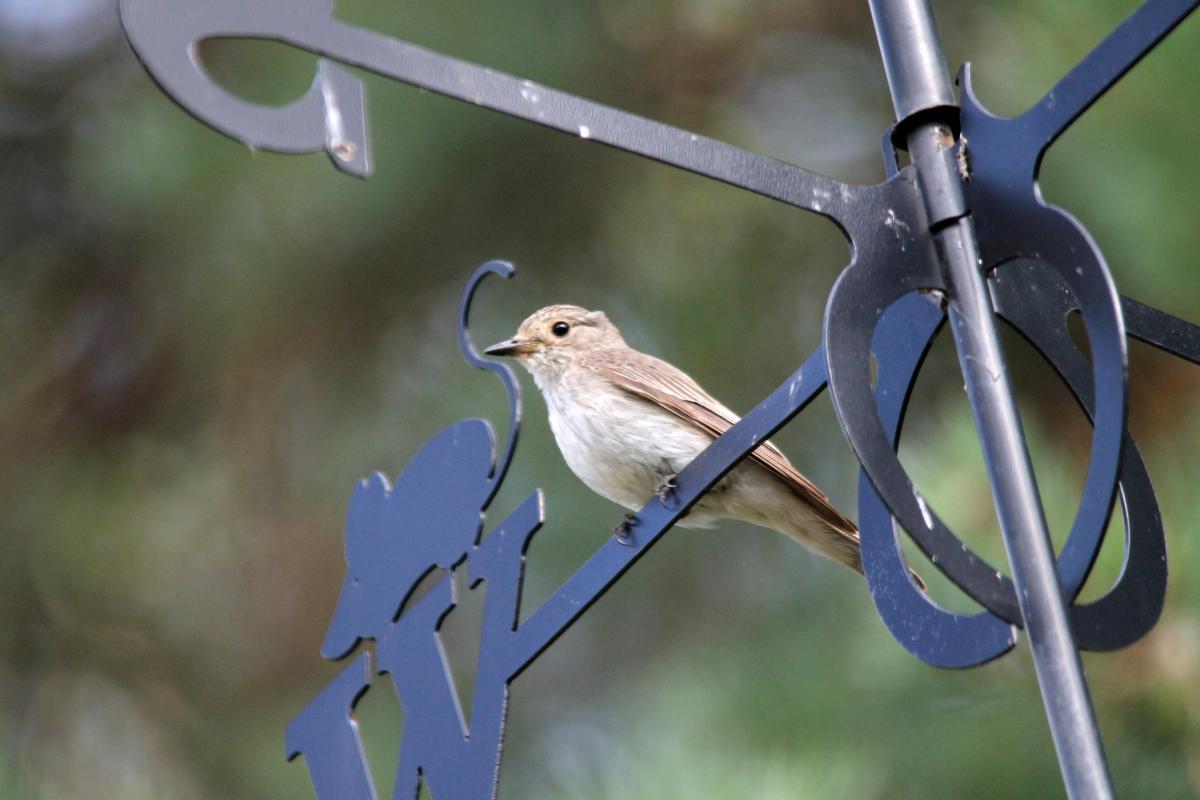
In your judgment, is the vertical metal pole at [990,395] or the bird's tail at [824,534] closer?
the vertical metal pole at [990,395]

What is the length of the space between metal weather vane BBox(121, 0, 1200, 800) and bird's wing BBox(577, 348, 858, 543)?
1110mm

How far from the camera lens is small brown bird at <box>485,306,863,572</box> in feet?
8.51

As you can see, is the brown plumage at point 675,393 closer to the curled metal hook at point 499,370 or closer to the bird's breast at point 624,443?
the bird's breast at point 624,443

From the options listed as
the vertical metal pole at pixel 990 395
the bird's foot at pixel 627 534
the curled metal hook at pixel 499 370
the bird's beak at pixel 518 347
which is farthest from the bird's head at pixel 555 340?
the vertical metal pole at pixel 990 395

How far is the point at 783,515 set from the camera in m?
2.61

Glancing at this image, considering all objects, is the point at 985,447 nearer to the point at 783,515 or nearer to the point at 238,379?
the point at 783,515

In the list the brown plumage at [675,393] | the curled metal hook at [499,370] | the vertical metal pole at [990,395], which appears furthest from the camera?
the brown plumage at [675,393]

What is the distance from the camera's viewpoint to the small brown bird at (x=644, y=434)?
2.59 meters

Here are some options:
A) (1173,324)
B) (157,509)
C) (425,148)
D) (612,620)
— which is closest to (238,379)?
(157,509)

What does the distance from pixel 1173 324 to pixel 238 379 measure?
2.90 metres

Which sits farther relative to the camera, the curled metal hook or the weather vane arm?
the curled metal hook

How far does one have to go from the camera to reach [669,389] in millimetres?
2818

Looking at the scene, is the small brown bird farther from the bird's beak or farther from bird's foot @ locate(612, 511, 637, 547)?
bird's foot @ locate(612, 511, 637, 547)

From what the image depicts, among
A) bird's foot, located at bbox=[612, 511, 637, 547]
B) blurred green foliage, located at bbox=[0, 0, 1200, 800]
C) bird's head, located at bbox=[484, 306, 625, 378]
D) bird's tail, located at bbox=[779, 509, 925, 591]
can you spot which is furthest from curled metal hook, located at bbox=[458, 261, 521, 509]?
blurred green foliage, located at bbox=[0, 0, 1200, 800]
